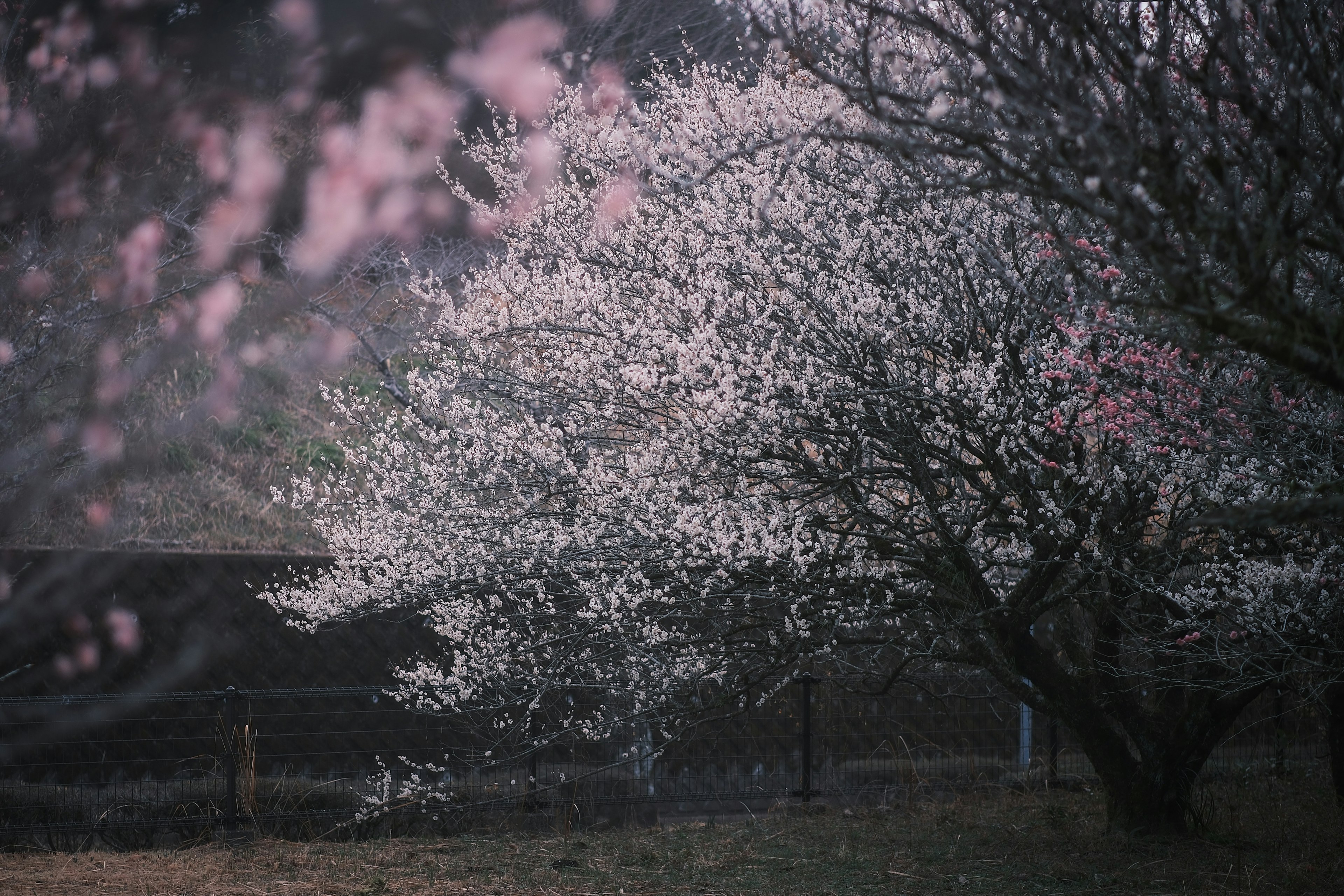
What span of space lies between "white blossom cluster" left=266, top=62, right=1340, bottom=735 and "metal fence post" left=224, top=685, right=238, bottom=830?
73 cm

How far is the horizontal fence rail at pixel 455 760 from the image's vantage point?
7152 millimetres

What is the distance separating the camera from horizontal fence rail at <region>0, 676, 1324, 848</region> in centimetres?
715

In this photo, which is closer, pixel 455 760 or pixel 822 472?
pixel 822 472

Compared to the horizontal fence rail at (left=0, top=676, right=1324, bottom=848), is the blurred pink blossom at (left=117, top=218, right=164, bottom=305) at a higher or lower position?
higher

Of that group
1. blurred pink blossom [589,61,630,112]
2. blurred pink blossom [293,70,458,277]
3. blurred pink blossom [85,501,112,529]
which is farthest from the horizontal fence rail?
blurred pink blossom [293,70,458,277]

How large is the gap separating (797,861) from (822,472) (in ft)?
7.70

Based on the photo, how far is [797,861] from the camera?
646cm

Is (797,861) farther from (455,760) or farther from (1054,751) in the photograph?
(1054,751)

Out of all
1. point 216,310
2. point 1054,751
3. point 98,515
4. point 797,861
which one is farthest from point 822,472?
point 216,310

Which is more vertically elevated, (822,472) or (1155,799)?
(822,472)

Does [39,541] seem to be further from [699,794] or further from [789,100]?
[789,100]

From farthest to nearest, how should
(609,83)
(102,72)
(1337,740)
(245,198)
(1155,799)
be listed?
(609,83), (245,198), (102,72), (1337,740), (1155,799)

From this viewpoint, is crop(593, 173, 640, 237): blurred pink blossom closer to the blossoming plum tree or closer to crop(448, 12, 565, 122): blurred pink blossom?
the blossoming plum tree

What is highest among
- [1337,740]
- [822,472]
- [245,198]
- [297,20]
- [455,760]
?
[297,20]
